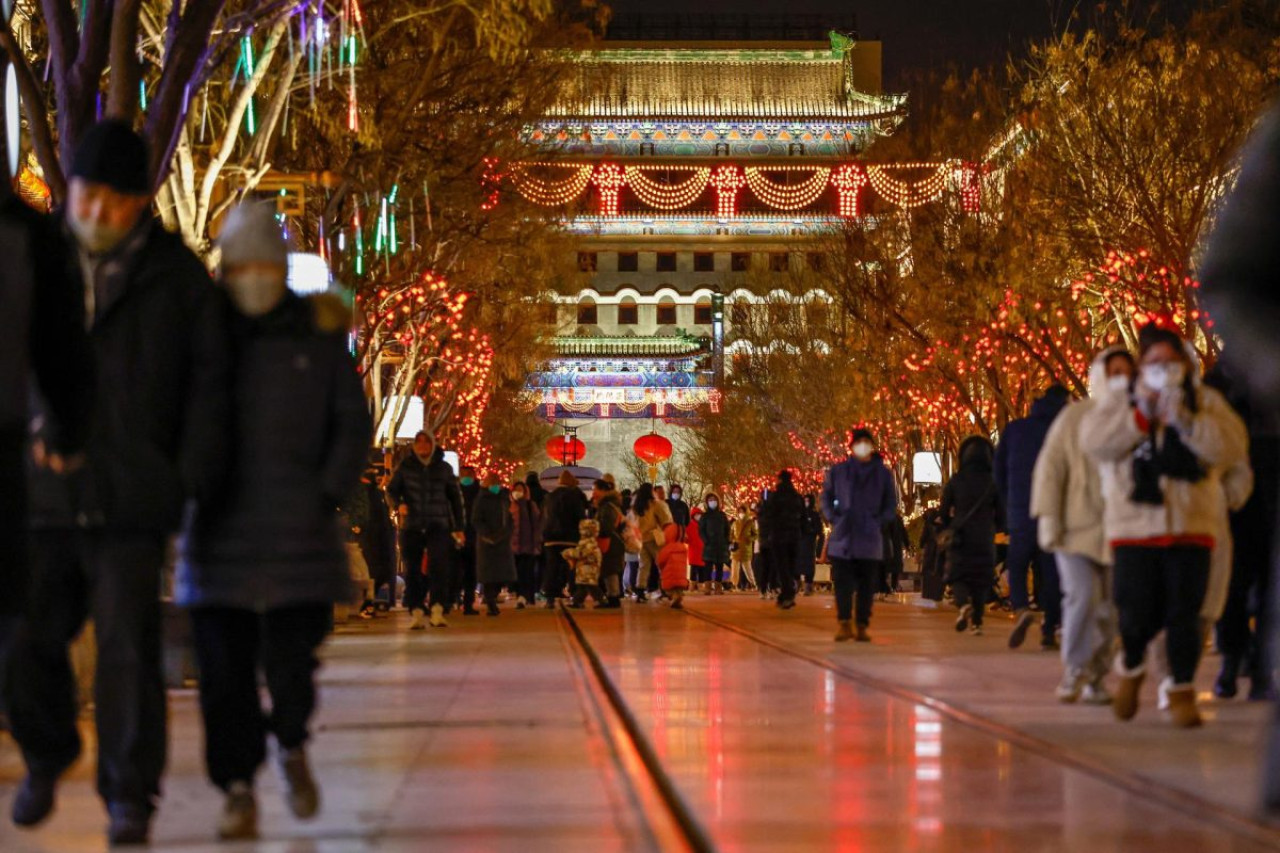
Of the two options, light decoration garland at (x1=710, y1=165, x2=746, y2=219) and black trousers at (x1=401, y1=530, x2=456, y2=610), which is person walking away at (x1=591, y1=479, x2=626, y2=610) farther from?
light decoration garland at (x1=710, y1=165, x2=746, y2=219)

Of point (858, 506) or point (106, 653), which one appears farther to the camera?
point (858, 506)

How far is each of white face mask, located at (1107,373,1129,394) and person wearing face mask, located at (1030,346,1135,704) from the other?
0.28 metres

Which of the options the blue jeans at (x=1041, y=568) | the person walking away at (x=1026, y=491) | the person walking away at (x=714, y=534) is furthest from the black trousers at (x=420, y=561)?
the person walking away at (x=714, y=534)

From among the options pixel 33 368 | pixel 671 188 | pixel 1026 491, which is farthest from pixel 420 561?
pixel 671 188

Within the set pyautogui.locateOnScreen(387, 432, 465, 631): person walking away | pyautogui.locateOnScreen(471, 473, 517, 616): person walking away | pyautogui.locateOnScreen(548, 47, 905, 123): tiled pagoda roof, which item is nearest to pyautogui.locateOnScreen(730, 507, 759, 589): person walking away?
pyautogui.locateOnScreen(471, 473, 517, 616): person walking away

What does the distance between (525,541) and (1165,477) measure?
2142cm

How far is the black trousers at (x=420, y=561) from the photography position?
21.7 m

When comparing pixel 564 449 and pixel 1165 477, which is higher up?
pixel 564 449

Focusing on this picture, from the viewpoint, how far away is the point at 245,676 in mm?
7000

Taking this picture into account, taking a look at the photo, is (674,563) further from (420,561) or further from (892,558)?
(420,561)

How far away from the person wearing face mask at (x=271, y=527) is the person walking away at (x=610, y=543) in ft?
74.9

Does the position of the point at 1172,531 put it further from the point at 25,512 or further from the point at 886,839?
the point at 25,512

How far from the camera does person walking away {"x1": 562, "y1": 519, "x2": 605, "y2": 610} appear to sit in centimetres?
2955

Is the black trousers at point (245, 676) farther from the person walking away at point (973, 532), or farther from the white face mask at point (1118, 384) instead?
the person walking away at point (973, 532)
